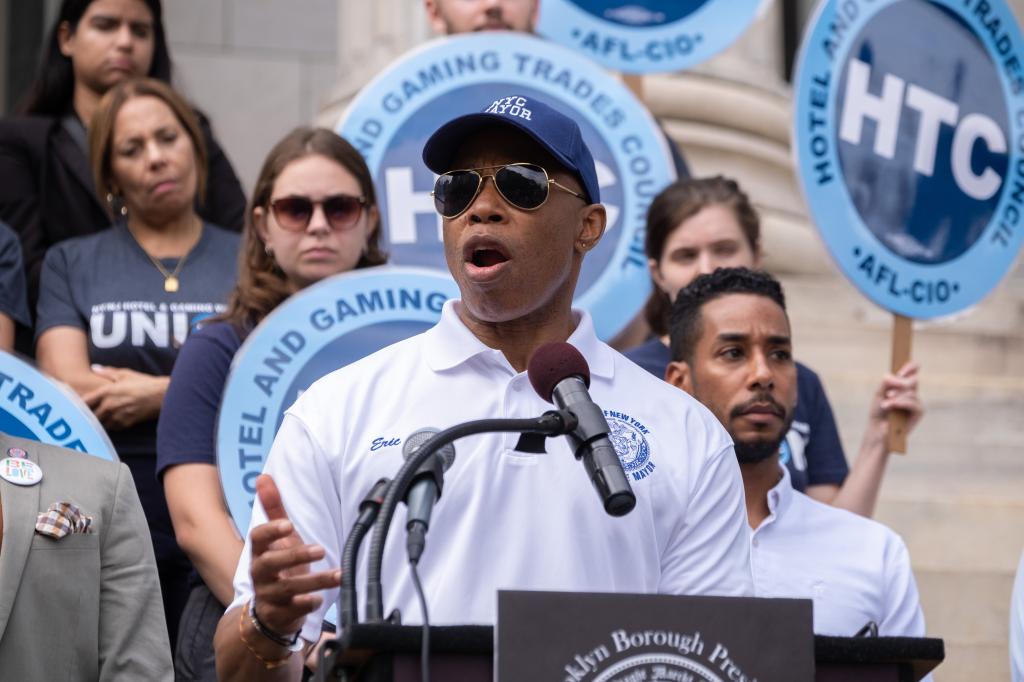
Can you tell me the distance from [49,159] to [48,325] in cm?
90

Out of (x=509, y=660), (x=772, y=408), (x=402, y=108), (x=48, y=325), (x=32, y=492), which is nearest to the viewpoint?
(x=509, y=660)

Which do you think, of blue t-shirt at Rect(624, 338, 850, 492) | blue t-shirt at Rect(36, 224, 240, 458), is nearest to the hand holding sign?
blue t-shirt at Rect(624, 338, 850, 492)

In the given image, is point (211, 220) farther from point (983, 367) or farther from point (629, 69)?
point (983, 367)

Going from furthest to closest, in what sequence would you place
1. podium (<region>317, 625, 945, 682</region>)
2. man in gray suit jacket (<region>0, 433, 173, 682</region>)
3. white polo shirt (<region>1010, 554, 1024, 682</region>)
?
white polo shirt (<region>1010, 554, 1024, 682</region>) < man in gray suit jacket (<region>0, 433, 173, 682</region>) < podium (<region>317, 625, 945, 682</region>)

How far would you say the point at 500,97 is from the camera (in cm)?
596

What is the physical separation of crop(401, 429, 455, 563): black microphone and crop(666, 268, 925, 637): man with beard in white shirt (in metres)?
1.81

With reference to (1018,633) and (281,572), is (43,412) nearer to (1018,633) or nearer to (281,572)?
(281,572)

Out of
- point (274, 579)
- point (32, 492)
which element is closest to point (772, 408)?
point (32, 492)

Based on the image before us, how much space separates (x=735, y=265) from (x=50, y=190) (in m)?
2.25

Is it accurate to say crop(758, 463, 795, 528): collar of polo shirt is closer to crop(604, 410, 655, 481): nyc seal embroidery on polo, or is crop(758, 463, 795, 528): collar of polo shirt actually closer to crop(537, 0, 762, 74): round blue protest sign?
crop(604, 410, 655, 481): nyc seal embroidery on polo

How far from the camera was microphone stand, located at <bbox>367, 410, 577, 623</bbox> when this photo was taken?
2906mm

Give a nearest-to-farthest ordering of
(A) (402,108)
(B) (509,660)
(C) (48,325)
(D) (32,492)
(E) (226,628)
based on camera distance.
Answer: (B) (509,660), (E) (226,628), (D) (32,492), (C) (48,325), (A) (402,108)

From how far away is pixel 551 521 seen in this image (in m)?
3.48

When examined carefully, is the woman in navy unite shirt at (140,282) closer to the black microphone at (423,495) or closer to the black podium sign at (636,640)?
the black microphone at (423,495)
